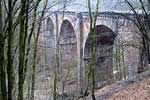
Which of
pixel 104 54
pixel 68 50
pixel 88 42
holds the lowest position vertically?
pixel 104 54

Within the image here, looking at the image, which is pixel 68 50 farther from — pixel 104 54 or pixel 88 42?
pixel 104 54

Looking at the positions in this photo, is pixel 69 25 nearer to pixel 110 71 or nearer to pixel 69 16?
pixel 69 16

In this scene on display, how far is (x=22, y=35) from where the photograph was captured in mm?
4336

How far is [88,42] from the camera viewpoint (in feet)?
99.4

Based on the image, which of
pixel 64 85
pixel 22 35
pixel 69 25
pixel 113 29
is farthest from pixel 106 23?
pixel 22 35

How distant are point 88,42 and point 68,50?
410 centimetres

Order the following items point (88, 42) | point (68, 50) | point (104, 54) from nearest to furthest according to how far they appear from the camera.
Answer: point (104, 54), point (88, 42), point (68, 50)

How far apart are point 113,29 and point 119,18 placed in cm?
136

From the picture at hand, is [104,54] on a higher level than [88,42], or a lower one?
lower

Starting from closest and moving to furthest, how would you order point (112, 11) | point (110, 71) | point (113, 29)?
point (112, 11) → point (113, 29) → point (110, 71)

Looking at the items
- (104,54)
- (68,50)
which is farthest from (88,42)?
(68,50)

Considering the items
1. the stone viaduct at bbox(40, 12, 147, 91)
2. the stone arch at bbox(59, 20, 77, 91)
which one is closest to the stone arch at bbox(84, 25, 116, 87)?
the stone viaduct at bbox(40, 12, 147, 91)

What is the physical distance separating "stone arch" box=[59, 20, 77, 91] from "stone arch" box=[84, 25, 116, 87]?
3.44m

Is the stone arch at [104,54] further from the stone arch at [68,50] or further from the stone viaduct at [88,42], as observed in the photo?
the stone arch at [68,50]
